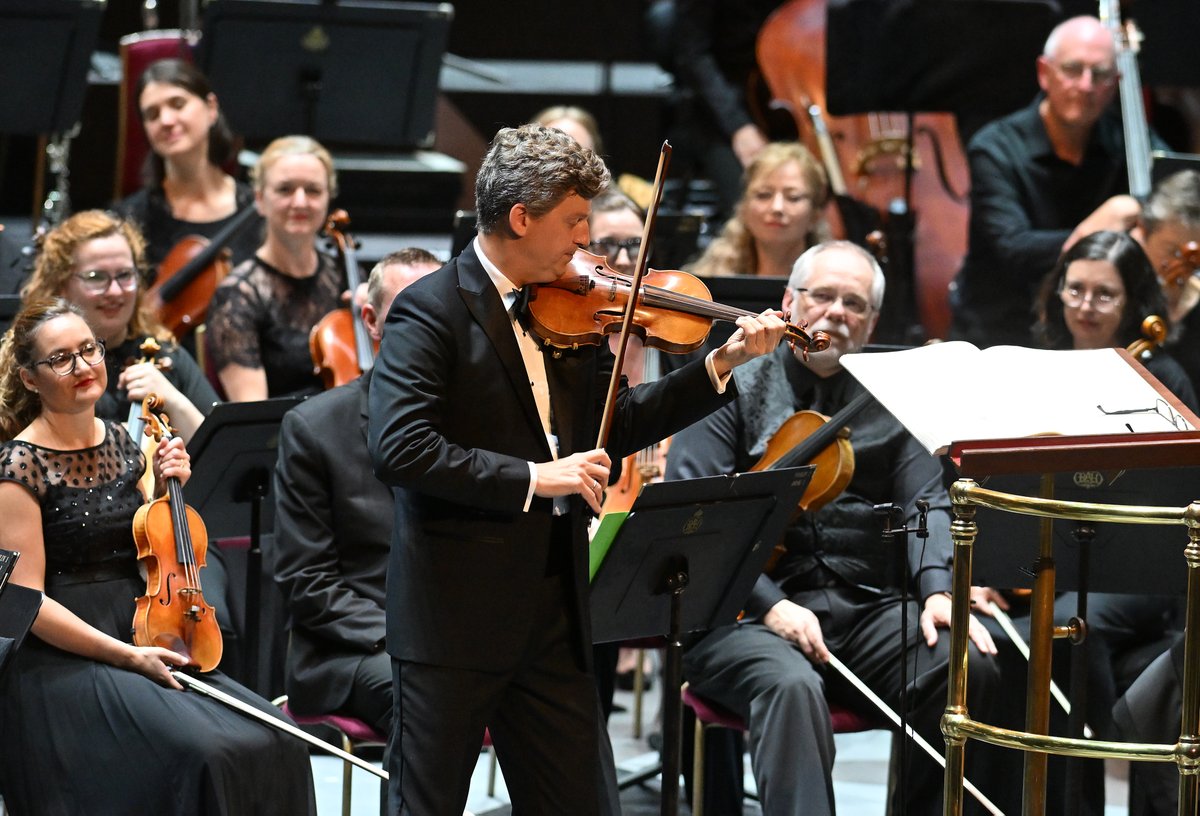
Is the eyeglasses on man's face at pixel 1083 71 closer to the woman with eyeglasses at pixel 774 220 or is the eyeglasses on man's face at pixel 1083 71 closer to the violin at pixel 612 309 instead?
the woman with eyeglasses at pixel 774 220

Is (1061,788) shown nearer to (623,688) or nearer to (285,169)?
(623,688)

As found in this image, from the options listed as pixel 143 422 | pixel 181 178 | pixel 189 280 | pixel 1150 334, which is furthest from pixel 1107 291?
pixel 181 178

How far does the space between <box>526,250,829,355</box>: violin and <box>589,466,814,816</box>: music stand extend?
39 centimetres

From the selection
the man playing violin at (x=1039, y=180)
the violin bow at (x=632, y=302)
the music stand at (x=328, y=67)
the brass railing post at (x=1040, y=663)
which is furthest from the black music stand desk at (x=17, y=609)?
the man playing violin at (x=1039, y=180)

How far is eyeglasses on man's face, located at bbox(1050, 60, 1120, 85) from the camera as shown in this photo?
16.8 feet

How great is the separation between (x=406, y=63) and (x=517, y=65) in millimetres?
2060

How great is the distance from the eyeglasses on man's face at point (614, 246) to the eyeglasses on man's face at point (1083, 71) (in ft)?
5.37

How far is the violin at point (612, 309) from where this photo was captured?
8.48 ft

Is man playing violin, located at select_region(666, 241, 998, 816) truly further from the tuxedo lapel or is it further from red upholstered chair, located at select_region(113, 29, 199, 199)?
red upholstered chair, located at select_region(113, 29, 199, 199)

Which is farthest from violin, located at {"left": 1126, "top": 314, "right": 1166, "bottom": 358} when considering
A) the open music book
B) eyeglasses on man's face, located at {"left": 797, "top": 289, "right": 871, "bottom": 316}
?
the open music book

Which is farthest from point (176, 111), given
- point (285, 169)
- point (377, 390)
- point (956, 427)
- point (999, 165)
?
point (956, 427)

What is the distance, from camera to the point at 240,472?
3.67m

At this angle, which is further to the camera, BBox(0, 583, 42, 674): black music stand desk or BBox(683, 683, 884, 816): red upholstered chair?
BBox(683, 683, 884, 816): red upholstered chair

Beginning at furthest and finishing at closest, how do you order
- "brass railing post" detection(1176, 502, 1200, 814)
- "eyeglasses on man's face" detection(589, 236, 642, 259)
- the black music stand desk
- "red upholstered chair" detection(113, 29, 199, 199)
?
1. "red upholstered chair" detection(113, 29, 199, 199)
2. "eyeglasses on man's face" detection(589, 236, 642, 259)
3. the black music stand desk
4. "brass railing post" detection(1176, 502, 1200, 814)
